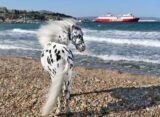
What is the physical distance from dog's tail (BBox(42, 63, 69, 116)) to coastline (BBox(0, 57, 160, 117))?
0.86m

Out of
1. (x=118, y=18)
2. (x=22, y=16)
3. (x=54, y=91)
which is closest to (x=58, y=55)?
(x=54, y=91)

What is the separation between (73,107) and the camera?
27.1 ft

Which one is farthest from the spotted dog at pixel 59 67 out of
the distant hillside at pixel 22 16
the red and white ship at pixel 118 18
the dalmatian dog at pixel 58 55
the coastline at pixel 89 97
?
the distant hillside at pixel 22 16

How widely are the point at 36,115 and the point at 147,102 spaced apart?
242 centimetres

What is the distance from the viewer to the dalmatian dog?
281 inches

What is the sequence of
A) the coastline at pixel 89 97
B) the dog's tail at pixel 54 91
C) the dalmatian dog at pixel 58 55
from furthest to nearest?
1. the coastline at pixel 89 97
2. the dalmatian dog at pixel 58 55
3. the dog's tail at pixel 54 91

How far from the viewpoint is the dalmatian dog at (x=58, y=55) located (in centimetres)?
713

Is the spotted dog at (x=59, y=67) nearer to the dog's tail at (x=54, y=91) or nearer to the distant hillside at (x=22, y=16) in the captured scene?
the dog's tail at (x=54, y=91)

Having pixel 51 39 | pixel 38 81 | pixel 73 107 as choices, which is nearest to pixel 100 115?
pixel 73 107

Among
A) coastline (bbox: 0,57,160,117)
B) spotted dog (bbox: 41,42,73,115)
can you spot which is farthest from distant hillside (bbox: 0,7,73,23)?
spotted dog (bbox: 41,42,73,115)

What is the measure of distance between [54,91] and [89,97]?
6.62ft

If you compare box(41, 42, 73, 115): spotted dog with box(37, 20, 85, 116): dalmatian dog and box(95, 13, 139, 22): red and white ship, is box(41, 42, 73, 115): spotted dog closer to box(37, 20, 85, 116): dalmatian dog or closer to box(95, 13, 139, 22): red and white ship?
box(37, 20, 85, 116): dalmatian dog

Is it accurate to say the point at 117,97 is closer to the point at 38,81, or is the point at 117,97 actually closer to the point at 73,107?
the point at 73,107

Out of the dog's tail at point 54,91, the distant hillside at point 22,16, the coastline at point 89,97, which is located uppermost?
the dog's tail at point 54,91
